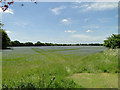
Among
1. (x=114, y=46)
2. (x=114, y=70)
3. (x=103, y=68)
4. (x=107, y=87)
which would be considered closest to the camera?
(x=107, y=87)

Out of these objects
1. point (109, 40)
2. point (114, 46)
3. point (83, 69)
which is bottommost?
point (83, 69)

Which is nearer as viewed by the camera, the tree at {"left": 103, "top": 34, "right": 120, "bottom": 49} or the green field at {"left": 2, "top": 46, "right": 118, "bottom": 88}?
the green field at {"left": 2, "top": 46, "right": 118, "bottom": 88}

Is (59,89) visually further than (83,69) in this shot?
No

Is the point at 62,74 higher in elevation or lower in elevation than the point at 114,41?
lower

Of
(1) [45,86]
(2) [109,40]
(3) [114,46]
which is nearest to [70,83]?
(1) [45,86]

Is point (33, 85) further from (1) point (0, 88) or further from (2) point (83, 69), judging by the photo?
(2) point (83, 69)

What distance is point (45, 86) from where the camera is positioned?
13.5 ft

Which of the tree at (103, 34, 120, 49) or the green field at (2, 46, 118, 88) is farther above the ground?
the tree at (103, 34, 120, 49)

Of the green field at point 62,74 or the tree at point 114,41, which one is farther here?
the tree at point 114,41

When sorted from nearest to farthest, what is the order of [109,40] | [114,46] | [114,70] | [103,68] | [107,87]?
1. [107,87]
2. [114,70]
3. [103,68]
4. [114,46]
5. [109,40]

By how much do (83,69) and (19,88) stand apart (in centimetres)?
529

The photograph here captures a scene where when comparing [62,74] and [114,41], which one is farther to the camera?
[114,41]

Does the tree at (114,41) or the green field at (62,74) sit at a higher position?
the tree at (114,41)

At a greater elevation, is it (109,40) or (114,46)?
(109,40)
